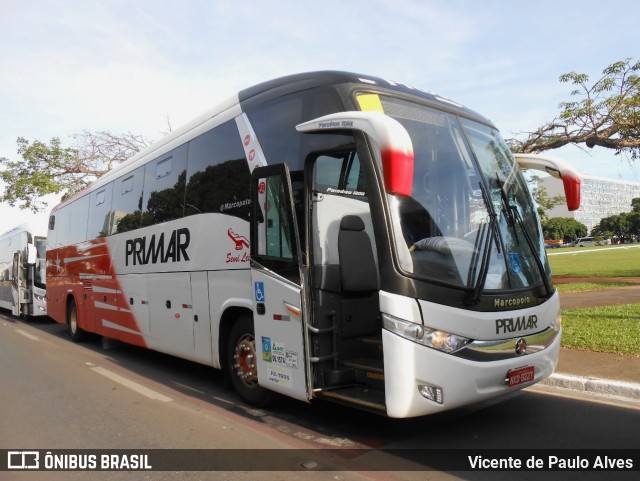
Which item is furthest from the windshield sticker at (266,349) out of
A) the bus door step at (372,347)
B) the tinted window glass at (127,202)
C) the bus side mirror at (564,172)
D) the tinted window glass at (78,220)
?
the tinted window glass at (78,220)

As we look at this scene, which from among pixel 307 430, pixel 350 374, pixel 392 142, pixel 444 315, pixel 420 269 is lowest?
pixel 307 430

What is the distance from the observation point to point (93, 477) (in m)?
4.03

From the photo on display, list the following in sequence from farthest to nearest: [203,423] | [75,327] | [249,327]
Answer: [75,327] < [249,327] < [203,423]

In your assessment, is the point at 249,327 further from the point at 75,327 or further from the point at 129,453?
the point at 75,327

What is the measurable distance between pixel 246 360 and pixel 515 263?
10.2ft

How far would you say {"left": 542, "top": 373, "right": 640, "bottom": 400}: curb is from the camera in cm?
561

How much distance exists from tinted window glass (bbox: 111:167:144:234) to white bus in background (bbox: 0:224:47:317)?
8989 mm

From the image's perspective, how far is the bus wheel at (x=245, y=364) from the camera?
5.56 meters

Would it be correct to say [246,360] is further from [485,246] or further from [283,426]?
[485,246]

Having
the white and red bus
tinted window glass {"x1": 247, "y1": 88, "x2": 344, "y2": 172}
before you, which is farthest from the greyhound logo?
tinted window glass {"x1": 247, "y1": 88, "x2": 344, "y2": 172}

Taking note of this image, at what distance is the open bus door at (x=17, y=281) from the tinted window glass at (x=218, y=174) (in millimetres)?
13319

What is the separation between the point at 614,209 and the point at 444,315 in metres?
163

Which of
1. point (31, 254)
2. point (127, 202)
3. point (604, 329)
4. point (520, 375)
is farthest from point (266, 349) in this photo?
point (31, 254)

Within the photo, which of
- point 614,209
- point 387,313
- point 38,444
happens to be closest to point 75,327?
point 38,444
